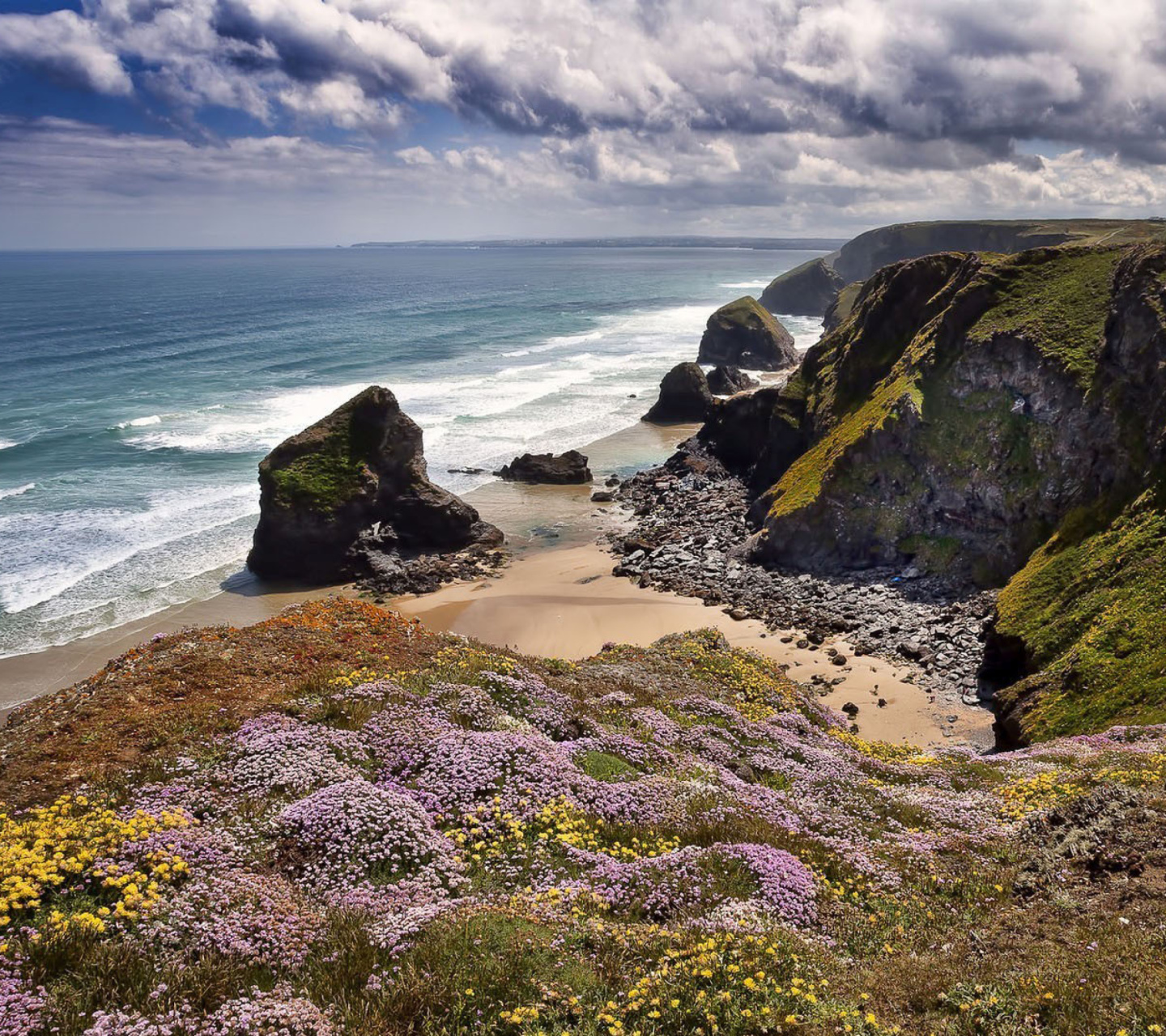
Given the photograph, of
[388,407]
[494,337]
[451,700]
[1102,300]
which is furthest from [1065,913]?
[494,337]

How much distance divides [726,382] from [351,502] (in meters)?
57.3

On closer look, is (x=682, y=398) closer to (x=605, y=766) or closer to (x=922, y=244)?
(x=605, y=766)

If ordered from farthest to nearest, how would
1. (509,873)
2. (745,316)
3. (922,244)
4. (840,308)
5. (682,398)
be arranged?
(922,244) < (840,308) < (745,316) < (682,398) < (509,873)

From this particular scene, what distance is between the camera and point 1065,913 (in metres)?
8.99

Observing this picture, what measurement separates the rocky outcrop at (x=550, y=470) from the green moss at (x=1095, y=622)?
35069mm

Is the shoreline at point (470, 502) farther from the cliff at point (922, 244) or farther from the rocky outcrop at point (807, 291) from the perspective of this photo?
the rocky outcrop at point (807, 291)

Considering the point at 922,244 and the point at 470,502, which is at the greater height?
the point at 922,244

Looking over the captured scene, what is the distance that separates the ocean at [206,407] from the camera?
4447 centimetres

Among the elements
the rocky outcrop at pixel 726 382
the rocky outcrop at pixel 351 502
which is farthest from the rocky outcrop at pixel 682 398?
the rocky outcrop at pixel 351 502

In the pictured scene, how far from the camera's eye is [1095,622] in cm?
2591

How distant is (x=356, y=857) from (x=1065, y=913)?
28.3ft

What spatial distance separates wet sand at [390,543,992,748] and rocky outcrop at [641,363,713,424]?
3457cm

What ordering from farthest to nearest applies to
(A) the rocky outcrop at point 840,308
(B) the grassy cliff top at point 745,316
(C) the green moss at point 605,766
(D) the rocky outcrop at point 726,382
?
(A) the rocky outcrop at point 840,308 → (B) the grassy cliff top at point 745,316 → (D) the rocky outcrop at point 726,382 → (C) the green moss at point 605,766

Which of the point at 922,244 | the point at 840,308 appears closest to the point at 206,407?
the point at 840,308
